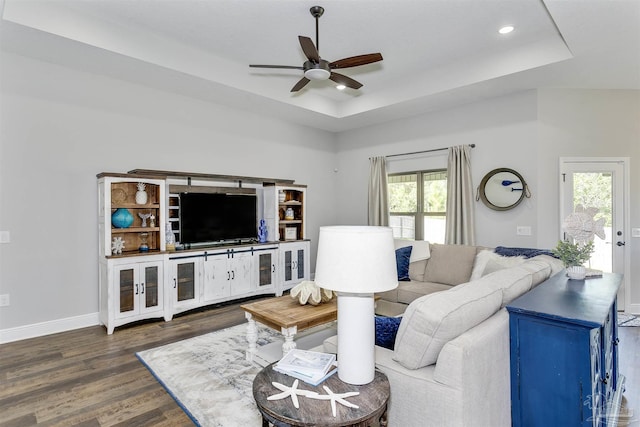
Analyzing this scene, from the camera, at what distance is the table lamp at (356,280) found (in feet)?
4.83

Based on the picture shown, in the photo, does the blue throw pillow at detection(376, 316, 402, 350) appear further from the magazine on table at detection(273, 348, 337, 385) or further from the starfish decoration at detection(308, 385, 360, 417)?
the starfish decoration at detection(308, 385, 360, 417)

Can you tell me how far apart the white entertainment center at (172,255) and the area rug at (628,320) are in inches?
169

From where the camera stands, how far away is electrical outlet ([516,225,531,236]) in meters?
4.70

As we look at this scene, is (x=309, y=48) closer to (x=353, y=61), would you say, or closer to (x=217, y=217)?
(x=353, y=61)

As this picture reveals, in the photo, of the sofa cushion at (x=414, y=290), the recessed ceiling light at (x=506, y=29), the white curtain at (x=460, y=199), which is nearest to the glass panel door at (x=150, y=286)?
the sofa cushion at (x=414, y=290)

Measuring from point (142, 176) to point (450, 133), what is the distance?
176 inches

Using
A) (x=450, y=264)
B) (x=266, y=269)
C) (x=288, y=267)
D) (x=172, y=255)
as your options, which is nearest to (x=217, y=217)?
(x=172, y=255)

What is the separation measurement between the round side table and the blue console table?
33.2 inches

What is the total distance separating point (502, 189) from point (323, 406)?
14.7 ft

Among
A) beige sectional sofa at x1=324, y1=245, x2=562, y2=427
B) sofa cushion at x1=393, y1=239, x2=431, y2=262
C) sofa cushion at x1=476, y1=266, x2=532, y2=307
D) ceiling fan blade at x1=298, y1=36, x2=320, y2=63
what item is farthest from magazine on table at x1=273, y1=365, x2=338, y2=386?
sofa cushion at x1=393, y1=239, x2=431, y2=262

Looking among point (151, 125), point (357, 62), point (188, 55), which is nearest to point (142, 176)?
point (151, 125)

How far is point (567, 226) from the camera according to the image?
108 inches

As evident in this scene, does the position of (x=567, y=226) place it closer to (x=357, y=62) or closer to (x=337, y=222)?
(x=357, y=62)

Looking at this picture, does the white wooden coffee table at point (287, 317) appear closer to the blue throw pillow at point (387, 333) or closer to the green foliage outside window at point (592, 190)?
the blue throw pillow at point (387, 333)
